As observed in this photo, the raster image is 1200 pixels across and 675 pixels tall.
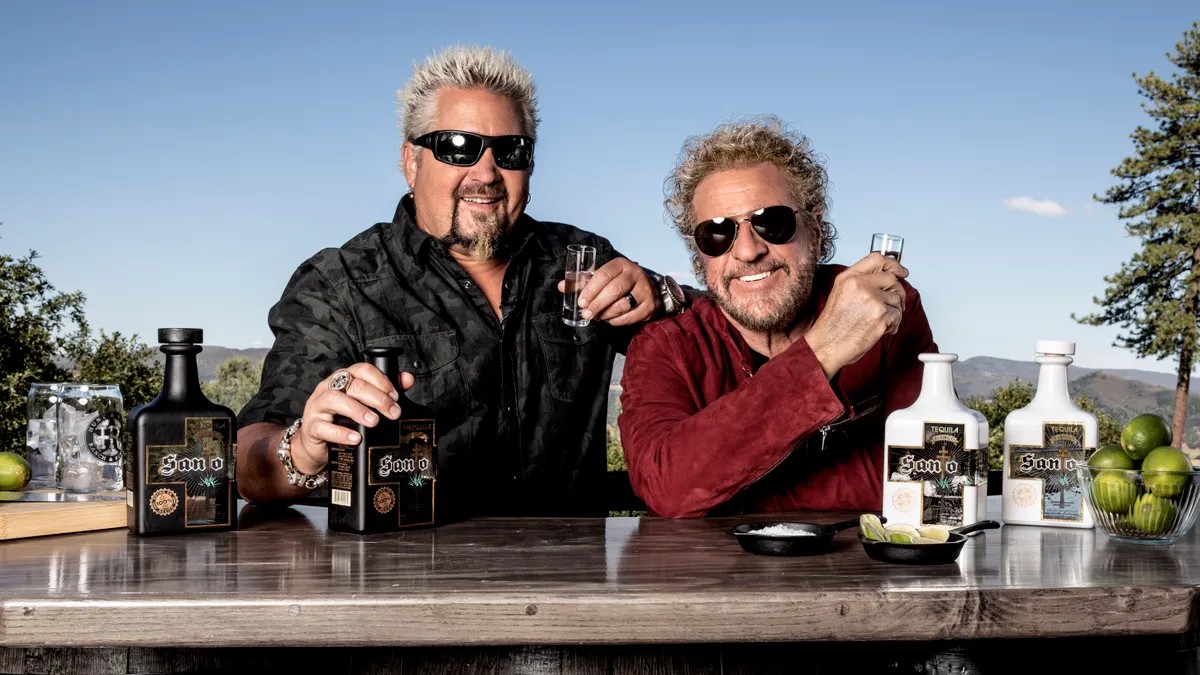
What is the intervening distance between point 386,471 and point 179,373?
461 millimetres

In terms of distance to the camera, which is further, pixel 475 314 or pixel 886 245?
pixel 475 314

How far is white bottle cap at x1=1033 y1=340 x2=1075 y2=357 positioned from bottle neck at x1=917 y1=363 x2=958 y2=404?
0.22 meters

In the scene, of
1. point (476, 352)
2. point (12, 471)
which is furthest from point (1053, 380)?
point (12, 471)

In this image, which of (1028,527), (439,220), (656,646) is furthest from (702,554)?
(439,220)

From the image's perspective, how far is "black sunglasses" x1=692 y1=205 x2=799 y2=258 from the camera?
2904 millimetres

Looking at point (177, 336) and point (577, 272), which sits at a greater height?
point (577, 272)

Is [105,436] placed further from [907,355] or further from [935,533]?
[907,355]

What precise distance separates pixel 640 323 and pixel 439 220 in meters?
0.77

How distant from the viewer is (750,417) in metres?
2.46

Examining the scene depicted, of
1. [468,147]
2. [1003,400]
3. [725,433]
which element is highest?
[468,147]

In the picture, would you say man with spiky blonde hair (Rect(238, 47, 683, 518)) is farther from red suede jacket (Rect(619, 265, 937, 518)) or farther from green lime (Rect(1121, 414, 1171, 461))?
green lime (Rect(1121, 414, 1171, 461))

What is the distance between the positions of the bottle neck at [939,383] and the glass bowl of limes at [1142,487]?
31 centimetres

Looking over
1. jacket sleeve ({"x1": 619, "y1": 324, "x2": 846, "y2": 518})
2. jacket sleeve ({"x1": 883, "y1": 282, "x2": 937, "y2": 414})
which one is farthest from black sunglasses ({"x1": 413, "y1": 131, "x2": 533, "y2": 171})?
jacket sleeve ({"x1": 883, "y1": 282, "x2": 937, "y2": 414})

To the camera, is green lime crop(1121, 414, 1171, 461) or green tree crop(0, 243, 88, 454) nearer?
green lime crop(1121, 414, 1171, 461)
